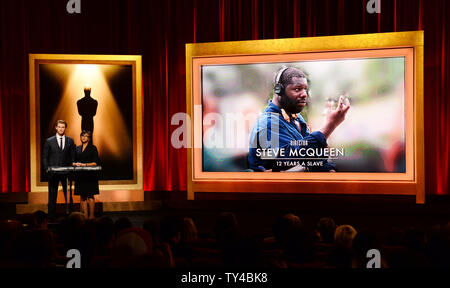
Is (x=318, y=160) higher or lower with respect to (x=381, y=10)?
lower

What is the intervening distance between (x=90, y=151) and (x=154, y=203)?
193 cm

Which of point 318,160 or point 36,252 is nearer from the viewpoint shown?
point 36,252

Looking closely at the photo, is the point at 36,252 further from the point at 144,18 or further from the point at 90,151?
the point at 144,18

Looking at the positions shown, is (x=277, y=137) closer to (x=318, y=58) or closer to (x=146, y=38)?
(x=318, y=58)

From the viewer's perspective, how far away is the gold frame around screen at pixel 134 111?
716 cm

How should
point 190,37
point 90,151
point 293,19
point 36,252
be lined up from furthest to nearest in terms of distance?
point 190,37
point 293,19
point 90,151
point 36,252

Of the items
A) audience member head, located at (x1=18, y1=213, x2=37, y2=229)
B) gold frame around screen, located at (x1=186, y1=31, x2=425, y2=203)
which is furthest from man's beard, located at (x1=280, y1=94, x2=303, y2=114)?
audience member head, located at (x1=18, y1=213, x2=37, y2=229)

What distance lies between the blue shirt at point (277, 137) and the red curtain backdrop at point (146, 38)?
1331 mm

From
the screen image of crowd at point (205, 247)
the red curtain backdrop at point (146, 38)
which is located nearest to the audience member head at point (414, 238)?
the screen image of crowd at point (205, 247)

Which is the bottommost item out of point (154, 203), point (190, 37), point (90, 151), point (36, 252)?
point (154, 203)

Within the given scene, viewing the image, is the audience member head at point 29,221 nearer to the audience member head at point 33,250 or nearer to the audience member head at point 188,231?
the audience member head at point 188,231
